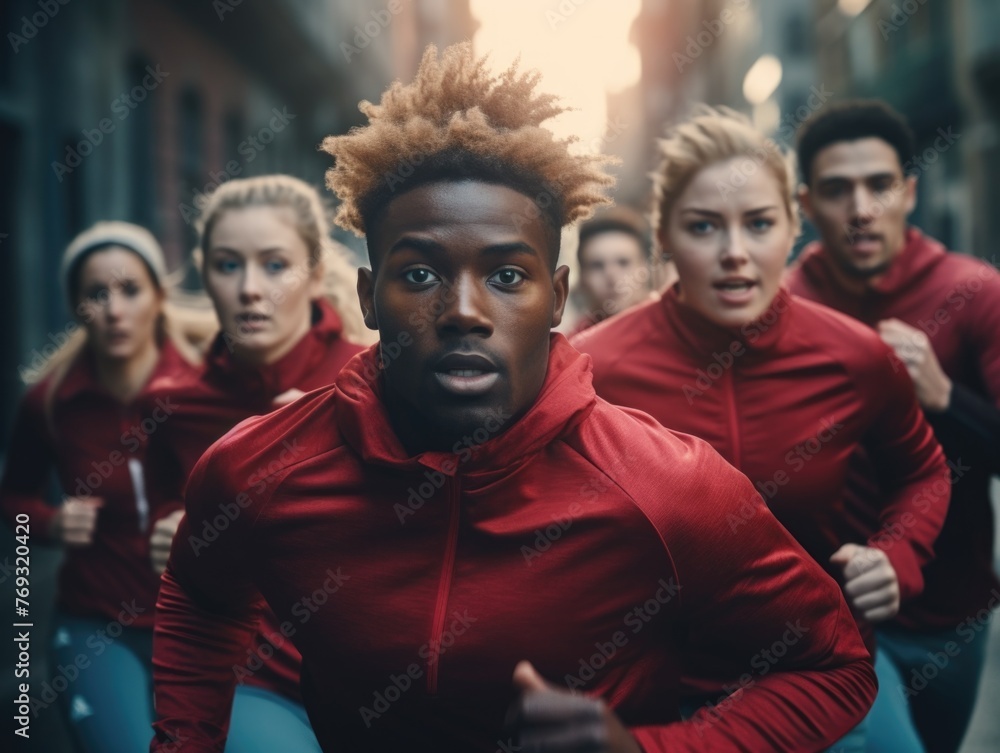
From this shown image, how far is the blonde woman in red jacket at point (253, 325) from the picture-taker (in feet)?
10.6

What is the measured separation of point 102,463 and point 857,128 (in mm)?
3076

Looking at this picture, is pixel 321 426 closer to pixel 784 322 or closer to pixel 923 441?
pixel 784 322

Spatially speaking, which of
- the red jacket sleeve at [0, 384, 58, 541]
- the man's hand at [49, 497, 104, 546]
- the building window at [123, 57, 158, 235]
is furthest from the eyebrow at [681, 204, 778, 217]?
the building window at [123, 57, 158, 235]

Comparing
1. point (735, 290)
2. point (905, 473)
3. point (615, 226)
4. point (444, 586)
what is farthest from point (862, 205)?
point (615, 226)

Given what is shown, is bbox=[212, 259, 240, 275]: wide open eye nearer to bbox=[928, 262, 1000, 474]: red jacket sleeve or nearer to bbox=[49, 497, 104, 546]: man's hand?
bbox=[49, 497, 104, 546]: man's hand

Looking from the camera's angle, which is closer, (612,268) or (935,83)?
(612,268)

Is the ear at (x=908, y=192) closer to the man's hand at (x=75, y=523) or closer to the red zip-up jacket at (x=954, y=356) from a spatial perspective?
the red zip-up jacket at (x=954, y=356)

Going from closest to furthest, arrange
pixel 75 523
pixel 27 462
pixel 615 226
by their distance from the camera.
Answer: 1. pixel 75 523
2. pixel 27 462
3. pixel 615 226

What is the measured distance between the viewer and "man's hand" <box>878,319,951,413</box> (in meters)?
3.11

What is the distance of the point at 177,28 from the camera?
13.2 m

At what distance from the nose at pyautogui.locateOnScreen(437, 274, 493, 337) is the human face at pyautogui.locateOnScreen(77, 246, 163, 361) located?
98.4 inches

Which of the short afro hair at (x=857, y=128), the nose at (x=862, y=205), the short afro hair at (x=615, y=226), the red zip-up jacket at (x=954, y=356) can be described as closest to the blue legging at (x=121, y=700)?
the red zip-up jacket at (x=954, y=356)

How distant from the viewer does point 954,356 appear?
3.54 metres

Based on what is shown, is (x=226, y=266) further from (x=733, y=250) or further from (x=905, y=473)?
(x=905, y=473)
